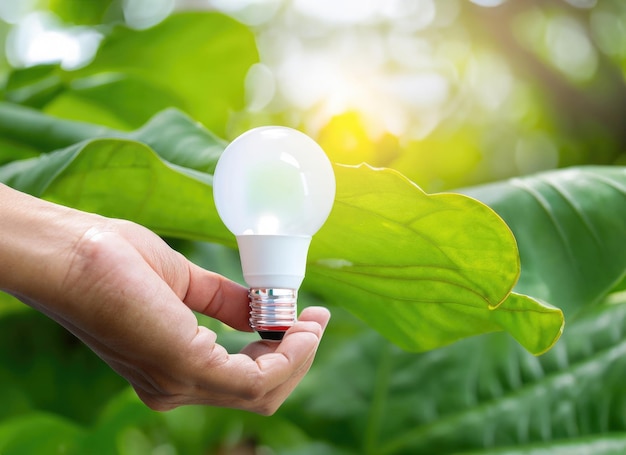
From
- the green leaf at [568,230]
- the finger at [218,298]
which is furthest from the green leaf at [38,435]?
the green leaf at [568,230]

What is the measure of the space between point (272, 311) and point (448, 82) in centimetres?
156

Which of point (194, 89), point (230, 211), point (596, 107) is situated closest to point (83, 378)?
point (194, 89)

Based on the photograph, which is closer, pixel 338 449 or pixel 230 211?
pixel 230 211

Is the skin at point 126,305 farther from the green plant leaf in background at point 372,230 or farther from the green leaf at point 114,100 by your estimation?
the green leaf at point 114,100

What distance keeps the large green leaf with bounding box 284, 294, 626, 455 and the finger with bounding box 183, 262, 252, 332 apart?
0.44 meters

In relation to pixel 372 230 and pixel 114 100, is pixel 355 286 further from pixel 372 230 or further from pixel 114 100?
pixel 114 100

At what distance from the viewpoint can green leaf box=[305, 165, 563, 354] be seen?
1.40 ft

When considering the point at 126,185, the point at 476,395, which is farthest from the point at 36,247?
the point at 476,395

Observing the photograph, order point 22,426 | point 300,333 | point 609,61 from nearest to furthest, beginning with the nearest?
point 300,333
point 22,426
point 609,61

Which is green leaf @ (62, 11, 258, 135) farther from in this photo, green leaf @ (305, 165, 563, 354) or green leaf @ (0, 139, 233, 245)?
green leaf @ (305, 165, 563, 354)

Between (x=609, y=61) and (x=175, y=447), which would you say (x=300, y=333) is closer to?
(x=175, y=447)

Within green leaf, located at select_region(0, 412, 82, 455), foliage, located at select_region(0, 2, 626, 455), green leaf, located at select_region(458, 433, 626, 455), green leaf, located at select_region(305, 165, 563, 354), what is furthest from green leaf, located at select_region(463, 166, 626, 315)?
green leaf, located at select_region(0, 412, 82, 455)

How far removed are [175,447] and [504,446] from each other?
492 millimetres

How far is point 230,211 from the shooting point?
1.39ft
